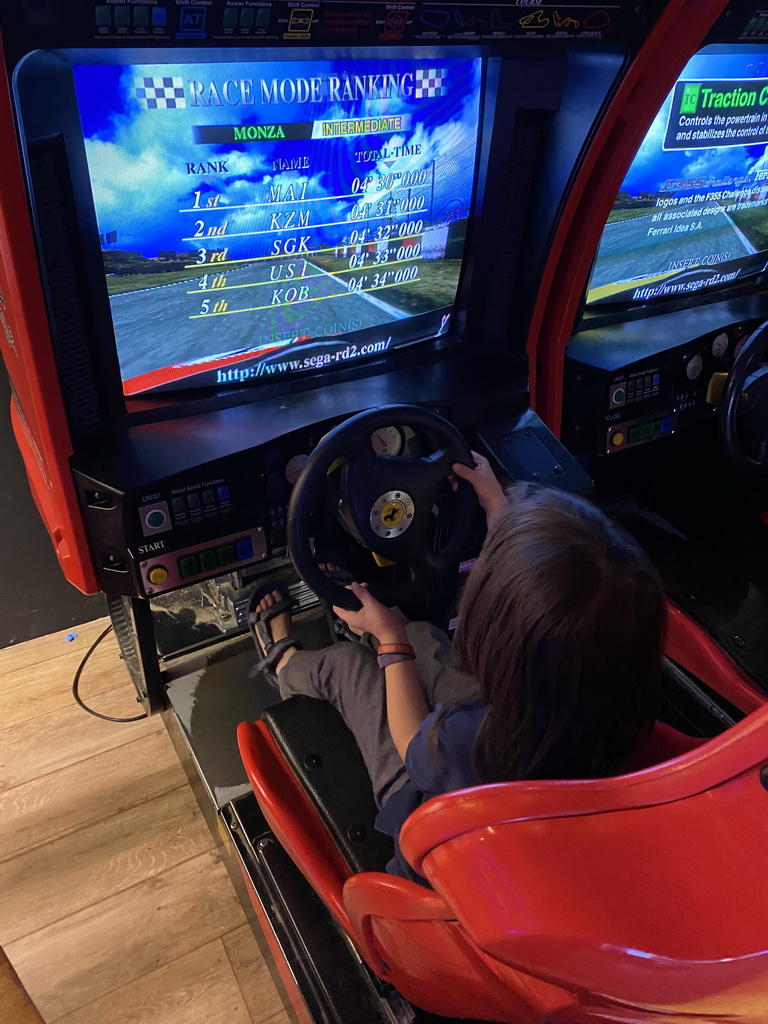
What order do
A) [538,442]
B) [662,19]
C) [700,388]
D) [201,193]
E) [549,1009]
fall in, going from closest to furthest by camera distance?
1. [549,1009]
2. [201,193]
3. [662,19]
4. [538,442]
5. [700,388]

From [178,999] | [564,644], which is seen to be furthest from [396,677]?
[178,999]

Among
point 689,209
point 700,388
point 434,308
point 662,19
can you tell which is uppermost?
point 662,19

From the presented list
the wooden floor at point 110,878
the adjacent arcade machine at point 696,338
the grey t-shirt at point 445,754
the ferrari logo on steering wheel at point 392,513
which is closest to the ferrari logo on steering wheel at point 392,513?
the ferrari logo on steering wheel at point 392,513

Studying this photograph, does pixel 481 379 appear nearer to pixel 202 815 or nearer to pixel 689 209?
pixel 689 209

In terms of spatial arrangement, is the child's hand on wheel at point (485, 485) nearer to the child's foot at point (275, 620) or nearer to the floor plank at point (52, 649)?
the child's foot at point (275, 620)

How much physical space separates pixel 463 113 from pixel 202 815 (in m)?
1.75

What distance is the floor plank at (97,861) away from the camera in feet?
5.78

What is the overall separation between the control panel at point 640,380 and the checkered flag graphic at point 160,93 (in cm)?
108

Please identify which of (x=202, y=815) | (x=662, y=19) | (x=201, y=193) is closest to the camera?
(x=201, y=193)

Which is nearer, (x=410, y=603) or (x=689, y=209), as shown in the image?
(x=410, y=603)

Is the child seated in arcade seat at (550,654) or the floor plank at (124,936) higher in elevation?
the child seated in arcade seat at (550,654)

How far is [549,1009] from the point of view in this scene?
25.9 inches

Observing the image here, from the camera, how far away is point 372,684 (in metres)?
1.51

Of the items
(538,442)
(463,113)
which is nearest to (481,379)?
(538,442)
